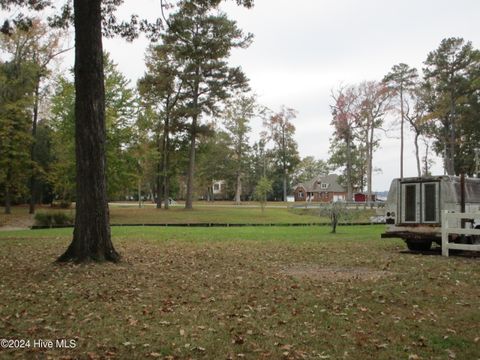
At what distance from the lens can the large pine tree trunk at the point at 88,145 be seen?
9.83 metres

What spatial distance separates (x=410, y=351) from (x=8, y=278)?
7.26m

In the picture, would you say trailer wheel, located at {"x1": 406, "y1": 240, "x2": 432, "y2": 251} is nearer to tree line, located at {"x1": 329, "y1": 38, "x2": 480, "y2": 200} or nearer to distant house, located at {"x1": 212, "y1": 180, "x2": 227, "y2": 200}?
tree line, located at {"x1": 329, "y1": 38, "x2": 480, "y2": 200}

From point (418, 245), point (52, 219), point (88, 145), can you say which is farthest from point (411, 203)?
point (52, 219)

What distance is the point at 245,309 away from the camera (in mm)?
6449

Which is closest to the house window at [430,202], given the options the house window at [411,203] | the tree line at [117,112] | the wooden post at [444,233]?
the house window at [411,203]

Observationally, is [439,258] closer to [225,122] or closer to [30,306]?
[30,306]

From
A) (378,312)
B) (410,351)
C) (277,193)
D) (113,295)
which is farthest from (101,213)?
(277,193)

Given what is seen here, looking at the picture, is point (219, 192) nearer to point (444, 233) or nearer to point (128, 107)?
point (128, 107)

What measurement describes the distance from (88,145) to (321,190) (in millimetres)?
86309

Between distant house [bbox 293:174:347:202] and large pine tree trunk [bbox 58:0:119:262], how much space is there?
8263 cm

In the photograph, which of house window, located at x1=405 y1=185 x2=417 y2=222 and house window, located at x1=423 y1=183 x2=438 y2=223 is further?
house window, located at x1=405 y1=185 x2=417 y2=222

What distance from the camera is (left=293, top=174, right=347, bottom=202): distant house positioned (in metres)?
92.2

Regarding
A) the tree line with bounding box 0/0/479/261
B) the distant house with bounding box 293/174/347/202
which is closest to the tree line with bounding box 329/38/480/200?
the tree line with bounding box 0/0/479/261

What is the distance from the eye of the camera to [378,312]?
632 centimetres
